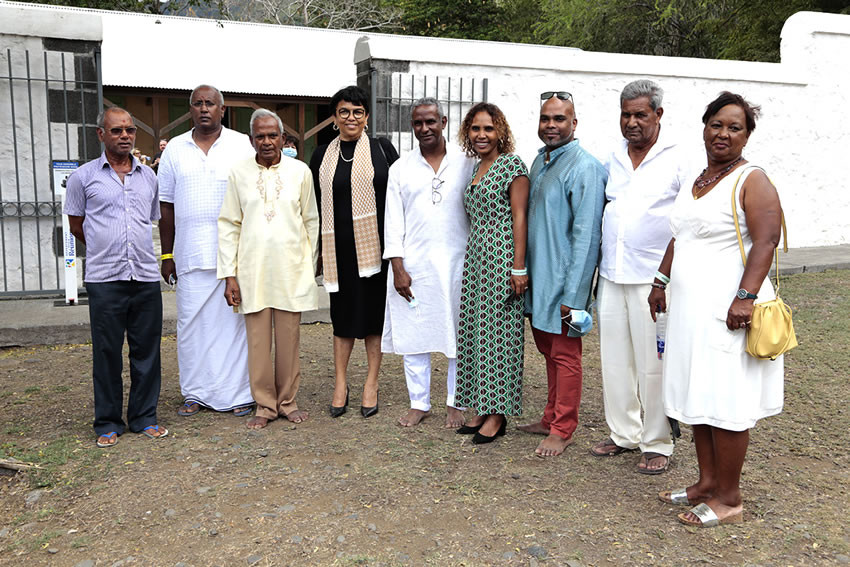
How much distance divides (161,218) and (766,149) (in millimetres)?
9364

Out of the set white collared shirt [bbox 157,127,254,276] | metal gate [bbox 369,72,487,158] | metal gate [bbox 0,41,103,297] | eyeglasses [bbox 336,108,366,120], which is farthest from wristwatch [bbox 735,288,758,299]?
metal gate [bbox 0,41,103,297]

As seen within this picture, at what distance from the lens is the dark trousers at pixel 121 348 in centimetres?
409

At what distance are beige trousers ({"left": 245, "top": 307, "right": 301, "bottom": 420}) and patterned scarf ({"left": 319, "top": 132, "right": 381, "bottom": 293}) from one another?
366mm

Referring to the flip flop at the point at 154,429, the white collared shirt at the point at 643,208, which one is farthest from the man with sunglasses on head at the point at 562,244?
the flip flop at the point at 154,429

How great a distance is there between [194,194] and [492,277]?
1.88 meters

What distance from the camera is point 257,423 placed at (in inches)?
176

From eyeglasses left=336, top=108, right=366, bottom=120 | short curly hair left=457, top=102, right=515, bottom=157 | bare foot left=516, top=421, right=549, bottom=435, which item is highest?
eyeglasses left=336, top=108, right=366, bottom=120

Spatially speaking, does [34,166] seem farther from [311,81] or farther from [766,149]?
[766,149]

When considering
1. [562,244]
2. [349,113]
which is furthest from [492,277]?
[349,113]

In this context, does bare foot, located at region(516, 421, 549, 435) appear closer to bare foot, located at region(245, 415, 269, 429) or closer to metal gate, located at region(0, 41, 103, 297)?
bare foot, located at region(245, 415, 269, 429)

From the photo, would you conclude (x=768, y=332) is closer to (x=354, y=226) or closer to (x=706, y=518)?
(x=706, y=518)

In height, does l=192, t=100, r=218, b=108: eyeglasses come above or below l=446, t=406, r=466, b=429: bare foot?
above

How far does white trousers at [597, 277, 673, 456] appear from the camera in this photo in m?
Answer: 3.69

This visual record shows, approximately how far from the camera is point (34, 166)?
720 centimetres
